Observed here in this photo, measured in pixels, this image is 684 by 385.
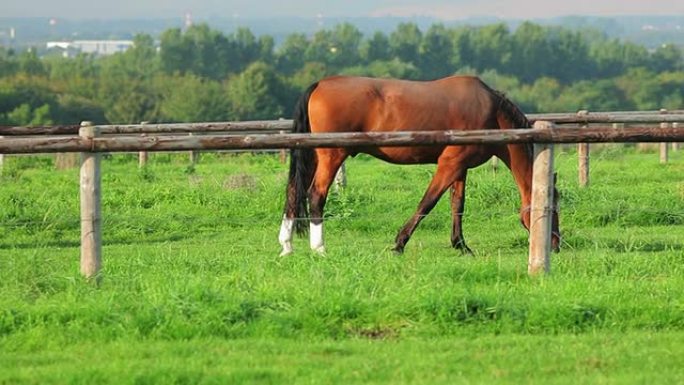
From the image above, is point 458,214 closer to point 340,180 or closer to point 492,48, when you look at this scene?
point 340,180

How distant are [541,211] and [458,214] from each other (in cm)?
290

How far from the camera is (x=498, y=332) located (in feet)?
29.4

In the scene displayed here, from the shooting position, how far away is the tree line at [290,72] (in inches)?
4038

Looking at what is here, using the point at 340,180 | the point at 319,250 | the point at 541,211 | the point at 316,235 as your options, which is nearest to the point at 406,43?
the point at 340,180

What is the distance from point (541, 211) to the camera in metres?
10.6

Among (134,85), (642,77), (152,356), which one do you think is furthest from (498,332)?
(642,77)

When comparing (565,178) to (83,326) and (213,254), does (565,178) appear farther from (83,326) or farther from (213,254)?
(83,326)

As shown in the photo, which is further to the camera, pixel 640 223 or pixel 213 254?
pixel 640 223

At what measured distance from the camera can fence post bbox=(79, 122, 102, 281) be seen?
1028 centimetres

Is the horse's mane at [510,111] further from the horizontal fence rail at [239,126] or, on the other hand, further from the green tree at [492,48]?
the green tree at [492,48]

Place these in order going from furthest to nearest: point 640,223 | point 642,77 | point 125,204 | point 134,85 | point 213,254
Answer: point 642,77, point 134,85, point 125,204, point 640,223, point 213,254

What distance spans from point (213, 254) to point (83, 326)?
3.81 metres

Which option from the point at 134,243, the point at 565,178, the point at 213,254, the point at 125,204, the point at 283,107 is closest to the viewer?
the point at 213,254

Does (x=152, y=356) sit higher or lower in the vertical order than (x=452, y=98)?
lower
